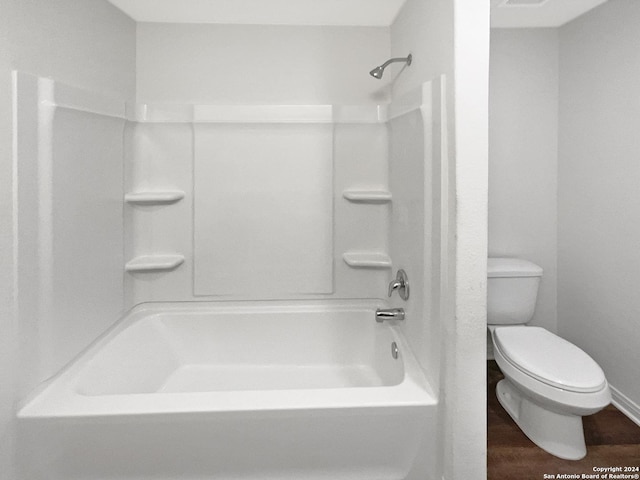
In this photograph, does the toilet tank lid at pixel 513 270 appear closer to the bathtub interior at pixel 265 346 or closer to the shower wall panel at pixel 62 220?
the bathtub interior at pixel 265 346

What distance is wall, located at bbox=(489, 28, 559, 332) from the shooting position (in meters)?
2.70

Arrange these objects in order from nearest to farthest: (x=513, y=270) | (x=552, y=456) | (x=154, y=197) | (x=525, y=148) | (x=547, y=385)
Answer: (x=547, y=385) → (x=552, y=456) → (x=154, y=197) → (x=513, y=270) → (x=525, y=148)

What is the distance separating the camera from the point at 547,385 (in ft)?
6.15

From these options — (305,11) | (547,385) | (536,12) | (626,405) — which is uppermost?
(536,12)

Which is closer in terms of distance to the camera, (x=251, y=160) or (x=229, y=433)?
(x=229, y=433)

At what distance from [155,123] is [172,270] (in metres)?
0.83

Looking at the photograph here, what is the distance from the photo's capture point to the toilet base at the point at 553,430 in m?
1.96

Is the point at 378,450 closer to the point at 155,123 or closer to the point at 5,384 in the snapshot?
the point at 5,384

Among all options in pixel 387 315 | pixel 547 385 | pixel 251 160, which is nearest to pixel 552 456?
pixel 547 385

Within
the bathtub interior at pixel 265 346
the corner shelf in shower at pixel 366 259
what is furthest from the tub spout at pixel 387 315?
the corner shelf in shower at pixel 366 259

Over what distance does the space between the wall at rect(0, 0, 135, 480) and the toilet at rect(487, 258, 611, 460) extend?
6.68 ft

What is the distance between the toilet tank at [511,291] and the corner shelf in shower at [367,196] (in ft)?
2.53

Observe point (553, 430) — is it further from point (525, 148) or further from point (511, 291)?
point (525, 148)

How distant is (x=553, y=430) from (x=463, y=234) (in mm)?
1293
